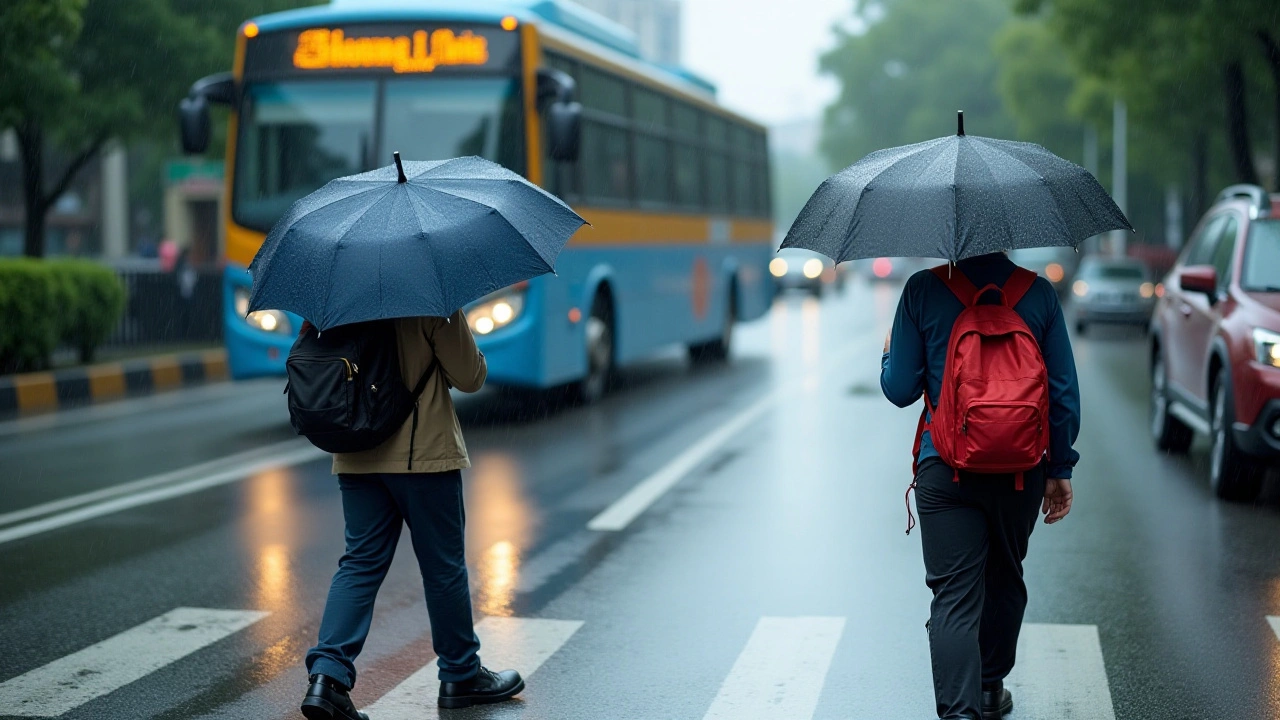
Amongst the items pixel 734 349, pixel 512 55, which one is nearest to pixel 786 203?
pixel 734 349

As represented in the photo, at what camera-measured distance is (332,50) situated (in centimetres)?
1300

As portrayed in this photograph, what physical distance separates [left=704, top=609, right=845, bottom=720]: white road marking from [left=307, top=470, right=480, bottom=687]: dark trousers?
0.82 metres

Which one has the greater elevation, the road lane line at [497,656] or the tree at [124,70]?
the tree at [124,70]

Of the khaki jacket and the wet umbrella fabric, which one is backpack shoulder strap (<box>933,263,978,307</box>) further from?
the khaki jacket

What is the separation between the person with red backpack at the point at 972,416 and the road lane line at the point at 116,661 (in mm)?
2682

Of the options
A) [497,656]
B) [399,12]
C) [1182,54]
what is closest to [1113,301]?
[1182,54]

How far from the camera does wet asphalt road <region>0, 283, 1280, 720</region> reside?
215 inches

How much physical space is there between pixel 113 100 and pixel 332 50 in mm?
9030

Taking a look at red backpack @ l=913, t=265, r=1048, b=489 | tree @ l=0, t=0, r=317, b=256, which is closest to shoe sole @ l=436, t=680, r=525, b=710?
red backpack @ l=913, t=265, r=1048, b=489

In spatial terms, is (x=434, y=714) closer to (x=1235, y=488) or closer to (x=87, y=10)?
(x=1235, y=488)

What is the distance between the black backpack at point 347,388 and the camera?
4.77 m

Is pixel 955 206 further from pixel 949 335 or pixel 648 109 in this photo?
pixel 648 109

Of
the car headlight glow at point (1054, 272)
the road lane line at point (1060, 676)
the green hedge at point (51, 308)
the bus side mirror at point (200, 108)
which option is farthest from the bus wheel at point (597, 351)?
the car headlight glow at point (1054, 272)

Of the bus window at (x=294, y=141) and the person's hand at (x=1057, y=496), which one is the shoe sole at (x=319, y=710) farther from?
the bus window at (x=294, y=141)
